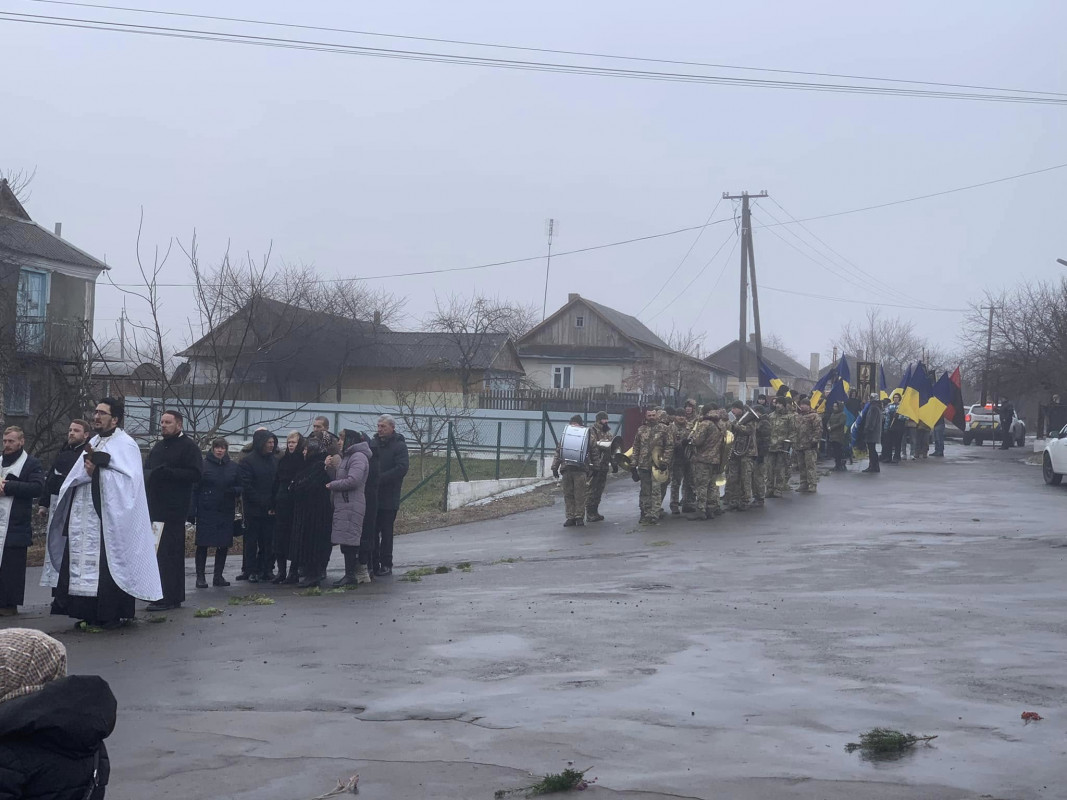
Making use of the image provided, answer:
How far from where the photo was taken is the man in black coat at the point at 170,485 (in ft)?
35.2

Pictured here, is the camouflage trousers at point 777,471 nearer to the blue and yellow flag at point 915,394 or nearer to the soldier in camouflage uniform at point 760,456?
the soldier in camouflage uniform at point 760,456

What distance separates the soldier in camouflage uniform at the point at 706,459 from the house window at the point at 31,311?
1743cm

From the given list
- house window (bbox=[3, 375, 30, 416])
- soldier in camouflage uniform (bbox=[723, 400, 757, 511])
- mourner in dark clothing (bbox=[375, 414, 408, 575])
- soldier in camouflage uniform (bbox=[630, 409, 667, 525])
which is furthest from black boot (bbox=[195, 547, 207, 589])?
house window (bbox=[3, 375, 30, 416])

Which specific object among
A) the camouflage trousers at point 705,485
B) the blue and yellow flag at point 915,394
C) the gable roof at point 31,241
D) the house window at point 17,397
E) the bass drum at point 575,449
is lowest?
the camouflage trousers at point 705,485

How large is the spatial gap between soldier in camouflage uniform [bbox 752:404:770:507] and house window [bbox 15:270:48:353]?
57.9ft

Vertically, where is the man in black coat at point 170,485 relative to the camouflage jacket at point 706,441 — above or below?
below

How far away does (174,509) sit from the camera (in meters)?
10.9

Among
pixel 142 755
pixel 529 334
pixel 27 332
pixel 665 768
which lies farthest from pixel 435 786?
pixel 529 334

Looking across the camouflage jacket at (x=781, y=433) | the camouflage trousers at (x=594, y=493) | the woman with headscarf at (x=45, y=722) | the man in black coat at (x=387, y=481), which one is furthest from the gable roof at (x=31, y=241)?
the woman with headscarf at (x=45, y=722)

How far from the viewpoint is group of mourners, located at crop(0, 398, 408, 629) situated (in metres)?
9.82

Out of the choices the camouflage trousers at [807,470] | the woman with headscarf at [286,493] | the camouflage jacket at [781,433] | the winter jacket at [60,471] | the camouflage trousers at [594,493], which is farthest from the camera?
the camouflage trousers at [807,470]

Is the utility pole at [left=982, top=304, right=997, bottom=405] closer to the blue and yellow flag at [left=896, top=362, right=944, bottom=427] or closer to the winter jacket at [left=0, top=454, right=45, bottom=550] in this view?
the blue and yellow flag at [left=896, top=362, right=944, bottom=427]

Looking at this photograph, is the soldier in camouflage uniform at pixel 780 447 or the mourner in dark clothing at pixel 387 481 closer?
the mourner in dark clothing at pixel 387 481

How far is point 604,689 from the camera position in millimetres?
7559
